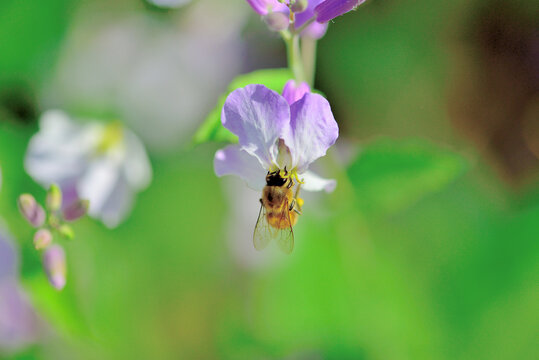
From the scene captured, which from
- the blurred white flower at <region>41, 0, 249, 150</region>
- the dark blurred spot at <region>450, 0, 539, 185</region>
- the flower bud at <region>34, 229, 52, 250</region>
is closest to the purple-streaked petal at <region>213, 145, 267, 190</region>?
the flower bud at <region>34, 229, 52, 250</region>

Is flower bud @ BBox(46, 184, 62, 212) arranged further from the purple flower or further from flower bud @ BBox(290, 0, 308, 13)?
flower bud @ BBox(290, 0, 308, 13)

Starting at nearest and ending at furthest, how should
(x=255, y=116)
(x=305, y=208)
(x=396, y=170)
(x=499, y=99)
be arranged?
(x=255, y=116), (x=396, y=170), (x=305, y=208), (x=499, y=99)

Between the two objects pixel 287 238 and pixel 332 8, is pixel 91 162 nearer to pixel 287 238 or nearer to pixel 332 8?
pixel 287 238

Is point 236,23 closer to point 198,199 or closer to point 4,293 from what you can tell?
point 198,199

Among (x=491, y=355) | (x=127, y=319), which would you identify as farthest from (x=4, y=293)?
(x=491, y=355)

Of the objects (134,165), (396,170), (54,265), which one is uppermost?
(134,165)

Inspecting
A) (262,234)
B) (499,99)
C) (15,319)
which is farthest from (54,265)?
(499,99)

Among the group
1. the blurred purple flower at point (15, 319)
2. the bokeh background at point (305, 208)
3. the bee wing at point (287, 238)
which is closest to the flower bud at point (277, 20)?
the bee wing at point (287, 238)
